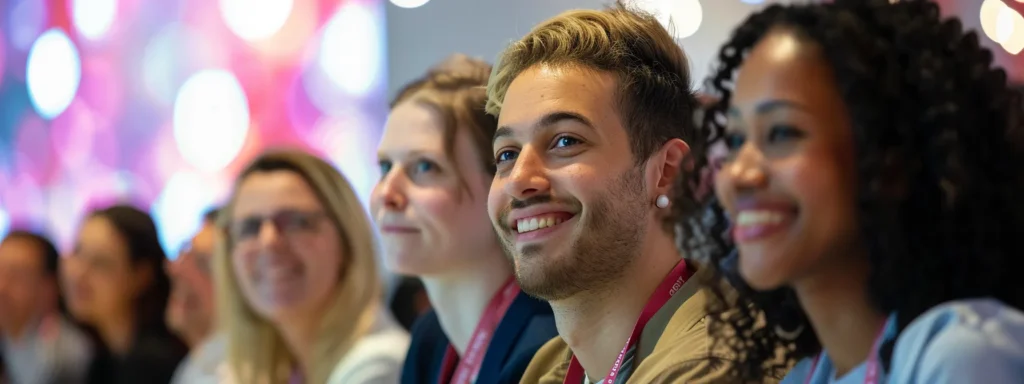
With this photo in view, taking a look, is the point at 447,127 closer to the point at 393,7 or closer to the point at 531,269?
the point at 531,269

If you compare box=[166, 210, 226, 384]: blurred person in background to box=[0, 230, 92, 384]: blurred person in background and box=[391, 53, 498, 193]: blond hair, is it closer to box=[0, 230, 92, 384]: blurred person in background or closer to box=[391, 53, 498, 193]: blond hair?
box=[0, 230, 92, 384]: blurred person in background

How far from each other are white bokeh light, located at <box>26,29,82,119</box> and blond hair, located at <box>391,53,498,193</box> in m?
4.20

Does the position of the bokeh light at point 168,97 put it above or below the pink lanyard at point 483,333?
above

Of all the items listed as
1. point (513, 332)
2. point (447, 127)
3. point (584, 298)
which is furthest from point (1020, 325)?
point (447, 127)

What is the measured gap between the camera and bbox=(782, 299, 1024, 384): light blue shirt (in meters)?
1.12

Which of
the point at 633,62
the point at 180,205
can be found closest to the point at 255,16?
the point at 180,205

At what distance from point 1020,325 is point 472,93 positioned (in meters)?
1.61

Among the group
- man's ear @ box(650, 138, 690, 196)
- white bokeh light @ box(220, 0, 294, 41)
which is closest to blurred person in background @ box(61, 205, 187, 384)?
white bokeh light @ box(220, 0, 294, 41)

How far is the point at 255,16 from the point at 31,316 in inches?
70.6

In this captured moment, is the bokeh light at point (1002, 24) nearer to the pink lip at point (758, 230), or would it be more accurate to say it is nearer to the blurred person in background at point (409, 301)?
the pink lip at point (758, 230)

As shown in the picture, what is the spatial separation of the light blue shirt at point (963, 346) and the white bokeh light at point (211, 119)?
15.9 feet

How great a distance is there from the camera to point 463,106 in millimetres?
2596

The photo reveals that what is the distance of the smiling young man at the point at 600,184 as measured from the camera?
184cm

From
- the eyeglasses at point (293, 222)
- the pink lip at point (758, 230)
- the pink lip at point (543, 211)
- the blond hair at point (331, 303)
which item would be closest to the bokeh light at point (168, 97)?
the blond hair at point (331, 303)
